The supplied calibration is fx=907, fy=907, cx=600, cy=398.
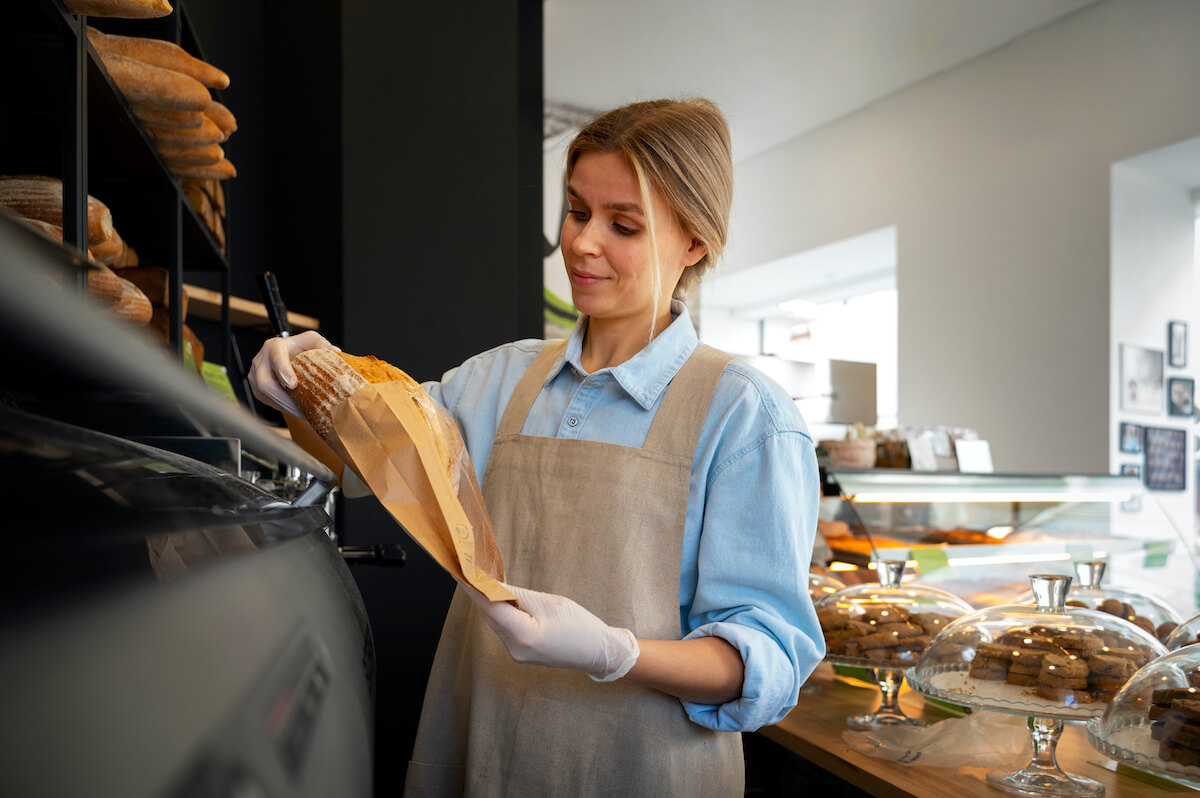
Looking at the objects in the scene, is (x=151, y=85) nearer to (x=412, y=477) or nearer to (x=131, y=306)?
(x=131, y=306)

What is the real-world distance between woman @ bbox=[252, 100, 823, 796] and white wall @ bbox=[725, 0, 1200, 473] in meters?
3.95

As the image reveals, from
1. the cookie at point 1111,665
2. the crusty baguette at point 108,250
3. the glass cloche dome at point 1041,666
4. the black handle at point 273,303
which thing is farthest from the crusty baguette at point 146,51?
the cookie at point 1111,665

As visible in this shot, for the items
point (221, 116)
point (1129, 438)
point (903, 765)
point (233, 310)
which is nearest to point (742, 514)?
point (903, 765)

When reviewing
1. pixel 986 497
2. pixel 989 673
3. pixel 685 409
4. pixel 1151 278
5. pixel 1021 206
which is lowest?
pixel 989 673

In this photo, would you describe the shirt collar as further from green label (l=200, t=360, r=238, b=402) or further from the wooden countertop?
green label (l=200, t=360, r=238, b=402)

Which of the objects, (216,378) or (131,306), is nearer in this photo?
(131,306)

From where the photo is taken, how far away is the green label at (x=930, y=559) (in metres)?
2.25

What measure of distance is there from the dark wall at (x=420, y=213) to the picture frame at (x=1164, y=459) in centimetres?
390

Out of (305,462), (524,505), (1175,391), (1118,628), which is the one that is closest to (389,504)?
(305,462)

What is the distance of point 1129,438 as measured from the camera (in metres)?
5.12

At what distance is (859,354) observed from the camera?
8.65 m

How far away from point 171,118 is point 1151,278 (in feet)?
17.7

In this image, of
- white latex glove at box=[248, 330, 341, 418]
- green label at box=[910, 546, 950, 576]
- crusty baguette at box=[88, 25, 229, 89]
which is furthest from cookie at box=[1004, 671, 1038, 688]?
crusty baguette at box=[88, 25, 229, 89]

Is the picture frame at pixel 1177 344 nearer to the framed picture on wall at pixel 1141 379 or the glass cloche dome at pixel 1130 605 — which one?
the framed picture on wall at pixel 1141 379
